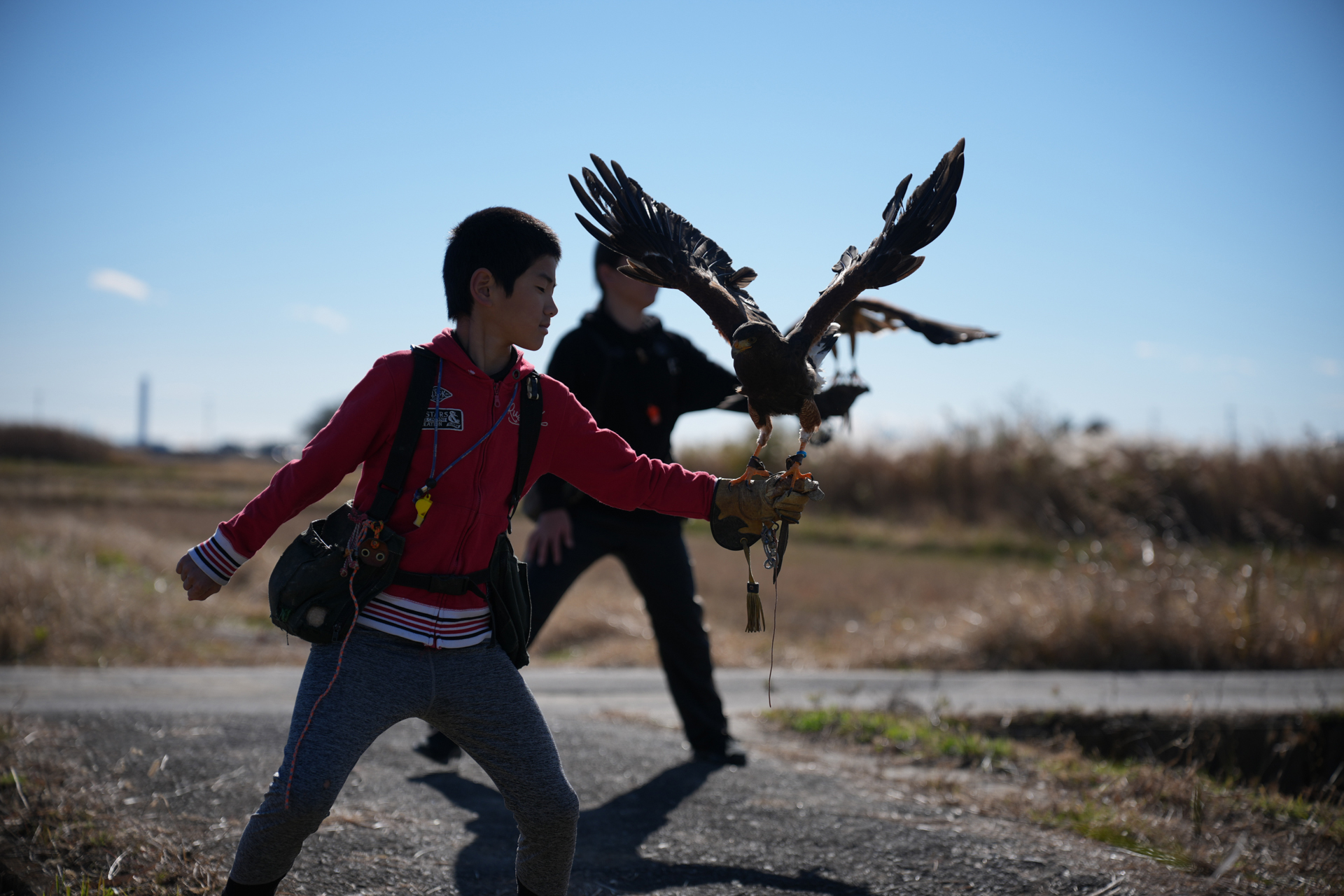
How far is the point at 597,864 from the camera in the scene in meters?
3.38

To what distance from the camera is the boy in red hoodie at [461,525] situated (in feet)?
7.66

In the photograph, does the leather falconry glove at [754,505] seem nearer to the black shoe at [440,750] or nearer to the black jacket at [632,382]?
the black jacket at [632,382]

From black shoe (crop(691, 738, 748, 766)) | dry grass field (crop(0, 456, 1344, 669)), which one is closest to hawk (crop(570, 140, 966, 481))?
black shoe (crop(691, 738, 748, 766))

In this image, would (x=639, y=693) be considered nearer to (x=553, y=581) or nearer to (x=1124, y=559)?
(x=553, y=581)

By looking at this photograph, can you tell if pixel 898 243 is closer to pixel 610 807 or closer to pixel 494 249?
pixel 494 249

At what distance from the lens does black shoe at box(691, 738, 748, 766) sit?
15.2 feet

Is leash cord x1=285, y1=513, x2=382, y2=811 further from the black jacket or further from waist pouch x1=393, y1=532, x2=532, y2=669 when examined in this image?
the black jacket

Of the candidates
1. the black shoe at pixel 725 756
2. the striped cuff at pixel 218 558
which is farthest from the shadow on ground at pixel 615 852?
the striped cuff at pixel 218 558

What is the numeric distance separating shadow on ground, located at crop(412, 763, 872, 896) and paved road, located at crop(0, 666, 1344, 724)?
1.65m

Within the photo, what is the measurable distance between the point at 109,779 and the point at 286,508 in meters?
2.30

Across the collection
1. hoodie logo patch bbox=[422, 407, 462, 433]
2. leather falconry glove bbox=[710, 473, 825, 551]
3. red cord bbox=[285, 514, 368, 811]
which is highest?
hoodie logo patch bbox=[422, 407, 462, 433]

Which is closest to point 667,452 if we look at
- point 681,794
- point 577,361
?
point 577,361

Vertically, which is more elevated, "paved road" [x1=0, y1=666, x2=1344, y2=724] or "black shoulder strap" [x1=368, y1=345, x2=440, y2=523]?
"black shoulder strap" [x1=368, y1=345, x2=440, y2=523]

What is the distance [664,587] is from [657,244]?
6.08 feet
